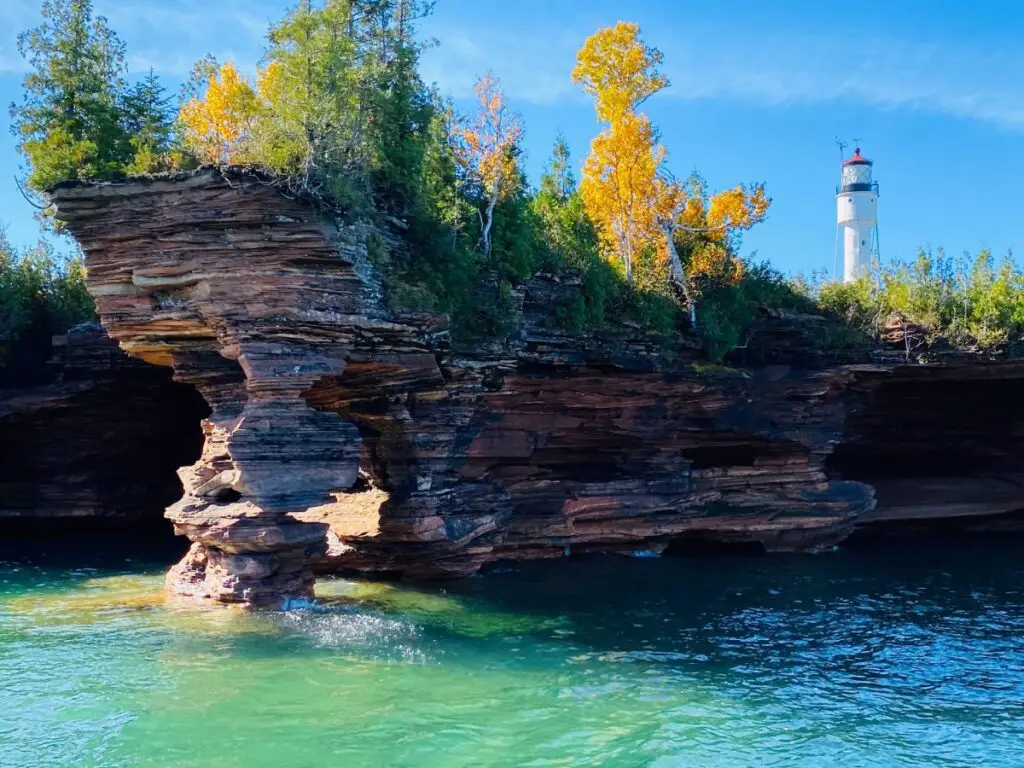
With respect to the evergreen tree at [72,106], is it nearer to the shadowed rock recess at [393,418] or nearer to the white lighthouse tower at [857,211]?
the shadowed rock recess at [393,418]

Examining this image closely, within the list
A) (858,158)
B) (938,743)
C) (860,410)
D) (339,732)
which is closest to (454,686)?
(339,732)

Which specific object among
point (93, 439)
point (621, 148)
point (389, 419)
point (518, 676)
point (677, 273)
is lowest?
point (518, 676)

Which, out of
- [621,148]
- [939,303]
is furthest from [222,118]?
[939,303]

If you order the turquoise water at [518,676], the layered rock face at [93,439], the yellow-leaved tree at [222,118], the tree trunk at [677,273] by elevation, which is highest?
the yellow-leaved tree at [222,118]

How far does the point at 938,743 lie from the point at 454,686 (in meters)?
7.26

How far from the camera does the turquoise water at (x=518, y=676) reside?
39.4 ft

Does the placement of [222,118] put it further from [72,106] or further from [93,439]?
[93,439]

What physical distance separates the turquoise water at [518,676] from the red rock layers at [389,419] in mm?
1677

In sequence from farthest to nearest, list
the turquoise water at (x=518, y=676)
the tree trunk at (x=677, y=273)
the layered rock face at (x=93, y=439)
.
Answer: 1. the layered rock face at (x=93, y=439)
2. the tree trunk at (x=677, y=273)
3. the turquoise water at (x=518, y=676)

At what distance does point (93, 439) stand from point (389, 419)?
13498mm

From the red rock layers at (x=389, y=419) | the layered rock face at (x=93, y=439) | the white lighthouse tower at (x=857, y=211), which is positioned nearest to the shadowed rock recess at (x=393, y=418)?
the red rock layers at (x=389, y=419)

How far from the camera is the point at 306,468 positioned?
18578 mm

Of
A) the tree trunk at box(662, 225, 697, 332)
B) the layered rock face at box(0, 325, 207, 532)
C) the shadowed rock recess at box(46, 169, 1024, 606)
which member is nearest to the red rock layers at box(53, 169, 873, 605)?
the shadowed rock recess at box(46, 169, 1024, 606)

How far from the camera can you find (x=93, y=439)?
2919 centimetres
